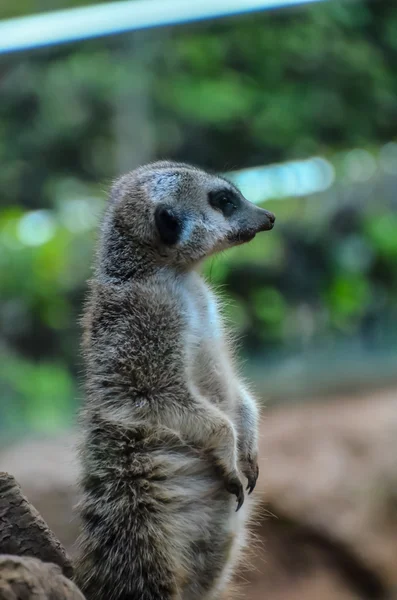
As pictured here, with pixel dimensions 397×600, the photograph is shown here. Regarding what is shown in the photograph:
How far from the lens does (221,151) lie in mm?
4027

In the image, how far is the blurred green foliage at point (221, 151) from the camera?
13.0 feet

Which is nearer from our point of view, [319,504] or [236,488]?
[236,488]

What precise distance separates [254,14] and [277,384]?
1656 mm

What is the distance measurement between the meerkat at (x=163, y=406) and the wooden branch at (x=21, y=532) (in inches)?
4.8

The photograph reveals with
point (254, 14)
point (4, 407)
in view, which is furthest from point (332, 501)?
point (254, 14)

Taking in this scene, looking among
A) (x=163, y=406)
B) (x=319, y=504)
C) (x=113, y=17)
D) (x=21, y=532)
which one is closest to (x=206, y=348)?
(x=163, y=406)

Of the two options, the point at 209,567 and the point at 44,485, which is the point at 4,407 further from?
the point at 209,567

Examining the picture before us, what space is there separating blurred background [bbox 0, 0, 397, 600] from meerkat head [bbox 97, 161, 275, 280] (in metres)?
1.71

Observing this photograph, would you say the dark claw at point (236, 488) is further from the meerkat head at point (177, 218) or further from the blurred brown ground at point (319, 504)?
the blurred brown ground at point (319, 504)

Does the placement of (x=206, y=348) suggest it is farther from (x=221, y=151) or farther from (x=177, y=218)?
(x=221, y=151)

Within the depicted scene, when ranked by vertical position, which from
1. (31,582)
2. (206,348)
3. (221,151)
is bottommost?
(31,582)

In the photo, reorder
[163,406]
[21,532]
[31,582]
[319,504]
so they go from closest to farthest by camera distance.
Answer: [31,582] → [21,532] → [163,406] → [319,504]

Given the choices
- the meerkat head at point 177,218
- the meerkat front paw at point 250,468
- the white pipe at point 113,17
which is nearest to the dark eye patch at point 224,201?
the meerkat head at point 177,218

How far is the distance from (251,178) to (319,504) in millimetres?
1430
